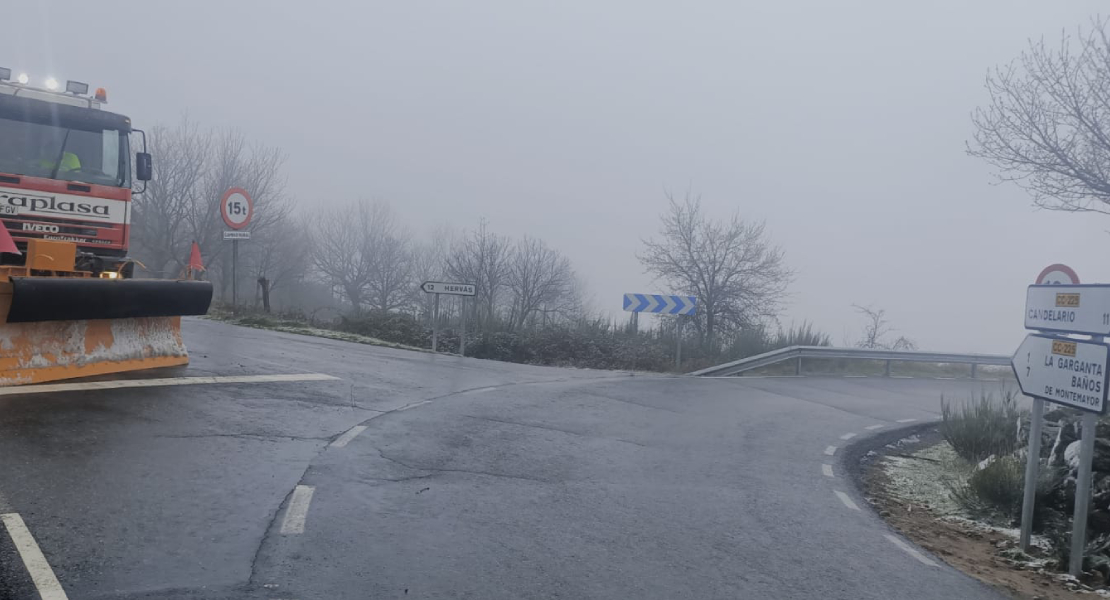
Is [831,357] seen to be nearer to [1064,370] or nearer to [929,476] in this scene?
[929,476]

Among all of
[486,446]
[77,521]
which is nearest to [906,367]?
[486,446]

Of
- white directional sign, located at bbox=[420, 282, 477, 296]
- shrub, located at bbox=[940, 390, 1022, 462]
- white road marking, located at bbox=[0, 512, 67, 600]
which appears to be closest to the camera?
white road marking, located at bbox=[0, 512, 67, 600]

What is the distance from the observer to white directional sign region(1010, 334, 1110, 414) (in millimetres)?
6434

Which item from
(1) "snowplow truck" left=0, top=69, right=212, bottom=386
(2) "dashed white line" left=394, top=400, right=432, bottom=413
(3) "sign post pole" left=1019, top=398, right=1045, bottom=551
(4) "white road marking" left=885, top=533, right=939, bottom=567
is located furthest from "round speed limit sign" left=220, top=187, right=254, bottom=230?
(3) "sign post pole" left=1019, top=398, right=1045, bottom=551

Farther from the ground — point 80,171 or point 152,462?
point 80,171

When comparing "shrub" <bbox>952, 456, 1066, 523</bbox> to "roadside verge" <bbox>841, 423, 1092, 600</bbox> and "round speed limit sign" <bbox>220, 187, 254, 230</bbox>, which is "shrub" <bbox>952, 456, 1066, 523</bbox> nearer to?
"roadside verge" <bbox>841, 423, 1092, 600</bbox>

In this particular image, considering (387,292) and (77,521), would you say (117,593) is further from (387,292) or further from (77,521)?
(387,292)

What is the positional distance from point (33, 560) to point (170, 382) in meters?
5.74

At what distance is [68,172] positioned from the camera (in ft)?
35.2

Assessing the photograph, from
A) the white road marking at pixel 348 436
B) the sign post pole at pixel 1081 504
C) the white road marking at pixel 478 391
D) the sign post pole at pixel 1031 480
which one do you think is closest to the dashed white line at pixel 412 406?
the white road marking at pixel 478 391

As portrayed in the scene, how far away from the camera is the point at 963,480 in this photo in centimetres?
988

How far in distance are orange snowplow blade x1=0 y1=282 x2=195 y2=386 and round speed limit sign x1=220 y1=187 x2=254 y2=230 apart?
8.42 meters

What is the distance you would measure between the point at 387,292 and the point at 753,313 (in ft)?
111

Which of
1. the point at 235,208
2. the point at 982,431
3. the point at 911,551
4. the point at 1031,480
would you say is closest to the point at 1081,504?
the point at 1031,480
